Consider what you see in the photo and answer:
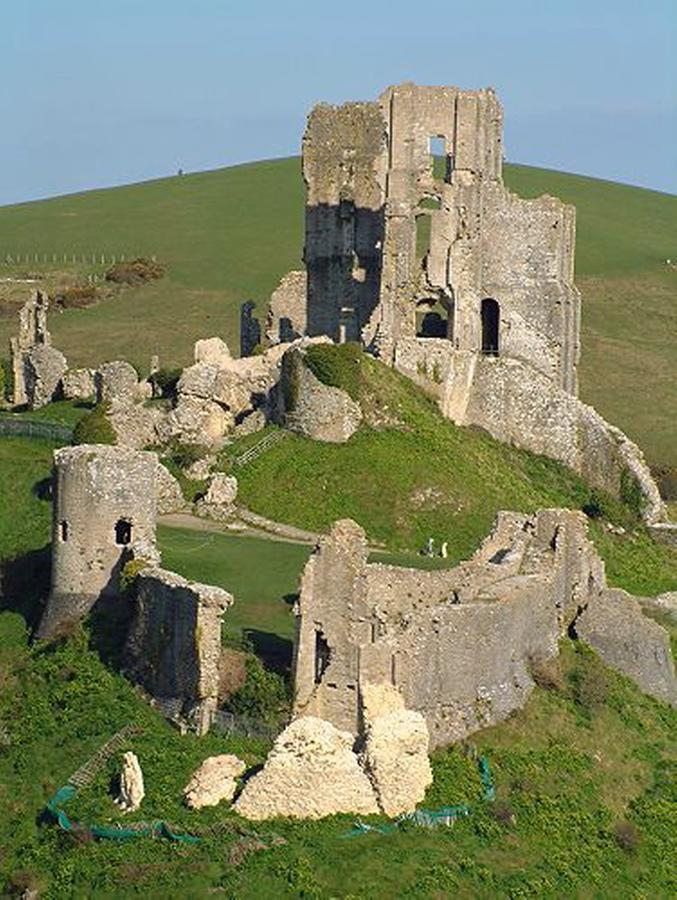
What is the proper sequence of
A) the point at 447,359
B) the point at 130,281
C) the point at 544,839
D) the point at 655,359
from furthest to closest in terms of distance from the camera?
the point at 130,281 < the point at 655,359 < the point at 447,359 < the point at 544,839

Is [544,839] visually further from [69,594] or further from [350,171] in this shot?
[350,171]

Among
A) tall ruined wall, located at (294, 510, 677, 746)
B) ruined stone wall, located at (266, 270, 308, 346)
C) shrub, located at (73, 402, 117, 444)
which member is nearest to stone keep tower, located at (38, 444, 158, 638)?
tall ruined wall, located at (294, 510, 677, 746)

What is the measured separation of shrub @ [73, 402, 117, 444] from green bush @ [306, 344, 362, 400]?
455 centimetres

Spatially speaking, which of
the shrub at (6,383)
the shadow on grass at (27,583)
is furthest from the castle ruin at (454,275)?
the shadow on grass at (27,583)

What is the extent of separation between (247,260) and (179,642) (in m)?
78.8

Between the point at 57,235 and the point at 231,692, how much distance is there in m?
90.0

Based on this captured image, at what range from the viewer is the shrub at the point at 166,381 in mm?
67188

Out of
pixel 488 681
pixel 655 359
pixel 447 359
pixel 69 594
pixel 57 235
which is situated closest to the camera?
pixel 488 681

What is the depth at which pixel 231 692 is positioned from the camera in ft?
140

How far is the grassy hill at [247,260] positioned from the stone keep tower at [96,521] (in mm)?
37206

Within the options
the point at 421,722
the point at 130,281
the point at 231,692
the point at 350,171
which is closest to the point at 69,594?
the point at 231,692

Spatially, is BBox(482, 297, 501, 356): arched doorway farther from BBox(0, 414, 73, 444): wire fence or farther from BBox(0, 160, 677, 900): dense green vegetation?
BBox(0, 414, 73, 444): wire fence

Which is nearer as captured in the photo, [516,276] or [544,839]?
[544,839]

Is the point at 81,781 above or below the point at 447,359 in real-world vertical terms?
below
